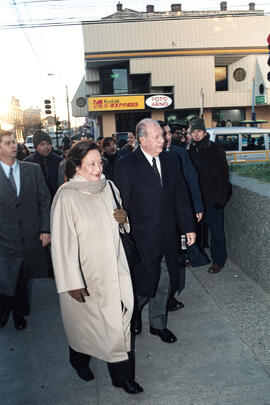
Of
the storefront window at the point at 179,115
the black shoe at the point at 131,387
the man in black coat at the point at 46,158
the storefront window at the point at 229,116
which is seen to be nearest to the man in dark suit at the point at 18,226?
the black shoe at the point at 131,387

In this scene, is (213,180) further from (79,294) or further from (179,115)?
(179,115)

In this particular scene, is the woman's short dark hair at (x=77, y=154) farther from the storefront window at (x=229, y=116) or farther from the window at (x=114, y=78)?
the storefront window at (x=229, y=116)

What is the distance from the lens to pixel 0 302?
428cm

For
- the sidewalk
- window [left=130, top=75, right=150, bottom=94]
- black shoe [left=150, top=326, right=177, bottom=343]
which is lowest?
the sidewalk

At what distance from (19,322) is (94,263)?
72.6 inches

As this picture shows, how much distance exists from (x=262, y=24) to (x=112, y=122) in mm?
13881

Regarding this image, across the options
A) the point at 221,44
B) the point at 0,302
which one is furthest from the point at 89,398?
the point at 221,44

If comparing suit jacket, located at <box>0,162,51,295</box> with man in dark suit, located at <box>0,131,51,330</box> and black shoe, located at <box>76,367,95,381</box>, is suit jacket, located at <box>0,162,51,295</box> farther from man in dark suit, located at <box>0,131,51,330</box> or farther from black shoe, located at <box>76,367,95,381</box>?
black shoe, located at <box>76,367,95,381</box>

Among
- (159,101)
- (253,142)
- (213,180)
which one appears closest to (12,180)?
(213,180)

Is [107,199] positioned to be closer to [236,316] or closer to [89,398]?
[89,398]

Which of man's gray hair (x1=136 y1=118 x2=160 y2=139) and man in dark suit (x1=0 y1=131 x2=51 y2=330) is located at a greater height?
man's gray hair (x1=136 y1=118 x2=160 y2=139)

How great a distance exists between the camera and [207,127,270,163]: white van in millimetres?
13656

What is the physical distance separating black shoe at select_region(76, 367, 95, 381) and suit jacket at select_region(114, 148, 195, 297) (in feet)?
2.55

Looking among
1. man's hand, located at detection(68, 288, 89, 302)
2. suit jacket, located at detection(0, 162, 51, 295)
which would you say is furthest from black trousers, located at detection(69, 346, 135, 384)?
suit jacket, located at detection(0, 162, 51, 295)
